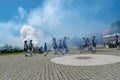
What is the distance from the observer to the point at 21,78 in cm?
917

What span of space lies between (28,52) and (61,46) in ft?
18.4

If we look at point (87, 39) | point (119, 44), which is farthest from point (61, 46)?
point (119, 44)

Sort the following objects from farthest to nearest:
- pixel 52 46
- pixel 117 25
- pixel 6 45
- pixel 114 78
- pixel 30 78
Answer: pixel 117 25, pixel 6 45, pixel 52 46, pixel 30 78, pixel 114 78

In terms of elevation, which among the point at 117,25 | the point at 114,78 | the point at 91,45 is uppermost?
the point at 117,25

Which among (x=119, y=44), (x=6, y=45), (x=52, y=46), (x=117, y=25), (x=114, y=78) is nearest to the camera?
(x=114, y=78)

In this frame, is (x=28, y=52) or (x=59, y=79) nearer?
(x=59, y=79)

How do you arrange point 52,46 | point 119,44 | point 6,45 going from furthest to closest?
1. point 6,45
2. point 119,44
3. point 52,46

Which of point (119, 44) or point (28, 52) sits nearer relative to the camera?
point (28, 52)

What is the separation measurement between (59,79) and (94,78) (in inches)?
67.9

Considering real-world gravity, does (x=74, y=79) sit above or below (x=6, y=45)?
below

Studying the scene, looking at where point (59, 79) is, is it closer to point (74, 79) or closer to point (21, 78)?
point (74, 79)

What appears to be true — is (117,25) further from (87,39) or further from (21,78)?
(21,78)

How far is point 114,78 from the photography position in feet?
26.6

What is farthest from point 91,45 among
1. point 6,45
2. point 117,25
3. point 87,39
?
point 117,25
